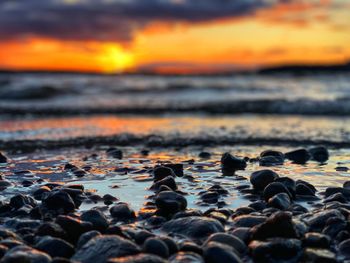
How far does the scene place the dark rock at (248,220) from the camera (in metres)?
3.77

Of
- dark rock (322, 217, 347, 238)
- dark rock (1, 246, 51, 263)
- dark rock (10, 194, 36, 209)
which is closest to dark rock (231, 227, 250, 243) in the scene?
dark rock (322, 217, 347, 238)

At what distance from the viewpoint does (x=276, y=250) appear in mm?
3250

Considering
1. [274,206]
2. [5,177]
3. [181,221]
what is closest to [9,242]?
[181,221]

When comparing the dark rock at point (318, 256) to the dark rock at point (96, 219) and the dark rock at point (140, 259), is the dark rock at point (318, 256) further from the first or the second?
the dark rock at point (96, 219)

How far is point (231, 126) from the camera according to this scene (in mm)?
12023

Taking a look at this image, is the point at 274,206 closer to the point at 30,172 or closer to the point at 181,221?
the point at 181,221

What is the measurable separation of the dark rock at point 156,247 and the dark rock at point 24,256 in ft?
2.08

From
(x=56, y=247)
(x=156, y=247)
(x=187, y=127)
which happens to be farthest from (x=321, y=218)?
(x=187, y=127)

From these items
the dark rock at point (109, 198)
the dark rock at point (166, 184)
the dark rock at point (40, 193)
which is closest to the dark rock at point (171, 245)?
the dark rock at point (109, 198)

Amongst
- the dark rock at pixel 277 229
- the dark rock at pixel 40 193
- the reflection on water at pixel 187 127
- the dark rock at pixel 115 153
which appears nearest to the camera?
the dark rock at pixel 277 229

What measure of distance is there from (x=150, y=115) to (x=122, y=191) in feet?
31.6

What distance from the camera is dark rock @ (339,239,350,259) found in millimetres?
3254

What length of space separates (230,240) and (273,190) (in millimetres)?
1480

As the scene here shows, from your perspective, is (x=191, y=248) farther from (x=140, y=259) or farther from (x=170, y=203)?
(x=170, y=203)
